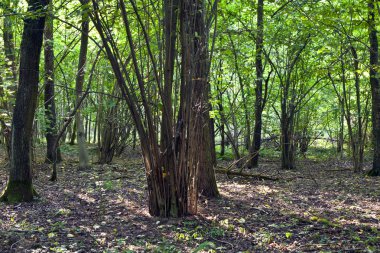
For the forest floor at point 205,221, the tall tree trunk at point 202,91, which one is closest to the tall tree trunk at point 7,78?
the forest floor at point 205,221

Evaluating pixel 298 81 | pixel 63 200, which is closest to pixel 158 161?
pixel 63 200

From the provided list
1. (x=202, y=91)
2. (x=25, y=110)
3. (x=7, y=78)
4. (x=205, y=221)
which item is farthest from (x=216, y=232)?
(x=7, y=78)

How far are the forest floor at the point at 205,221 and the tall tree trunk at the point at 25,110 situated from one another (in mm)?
302

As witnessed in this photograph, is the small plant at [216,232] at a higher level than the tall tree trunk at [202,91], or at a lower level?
lower

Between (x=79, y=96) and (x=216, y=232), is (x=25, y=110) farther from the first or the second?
(x=79, y=96)

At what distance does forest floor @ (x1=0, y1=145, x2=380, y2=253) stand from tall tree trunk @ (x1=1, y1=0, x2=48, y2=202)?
0.30 m

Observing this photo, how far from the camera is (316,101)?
1427cm

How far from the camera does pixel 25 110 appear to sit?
235 inches

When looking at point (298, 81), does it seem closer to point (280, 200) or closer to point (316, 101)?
point (316, 101)

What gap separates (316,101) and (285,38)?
508 cm

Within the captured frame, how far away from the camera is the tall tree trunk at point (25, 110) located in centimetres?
583

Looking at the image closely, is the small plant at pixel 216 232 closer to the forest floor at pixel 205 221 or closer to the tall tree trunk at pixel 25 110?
the forest floor at pixel 205 221

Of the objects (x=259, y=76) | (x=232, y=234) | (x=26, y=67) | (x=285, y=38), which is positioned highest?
(x=285, y=38)

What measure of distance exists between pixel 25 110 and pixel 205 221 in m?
3.11
